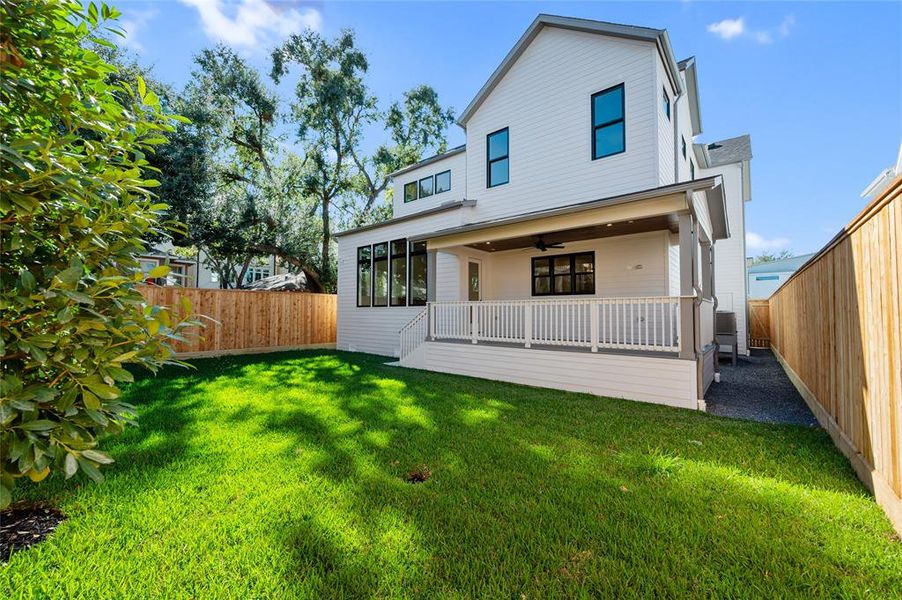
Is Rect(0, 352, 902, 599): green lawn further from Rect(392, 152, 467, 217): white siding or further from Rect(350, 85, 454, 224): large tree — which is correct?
Rect(350, 85, 454, 224): large tree

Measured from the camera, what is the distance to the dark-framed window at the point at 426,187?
13.0 m

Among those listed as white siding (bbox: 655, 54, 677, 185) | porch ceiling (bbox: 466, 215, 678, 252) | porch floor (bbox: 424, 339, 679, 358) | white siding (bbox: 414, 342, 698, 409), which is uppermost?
white siding (bbox: 655, 54, 677, 185)

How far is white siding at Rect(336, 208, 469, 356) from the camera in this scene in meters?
10.9

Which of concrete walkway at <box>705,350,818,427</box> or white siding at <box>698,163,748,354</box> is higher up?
white siding at <box>698,163,748,354</box>

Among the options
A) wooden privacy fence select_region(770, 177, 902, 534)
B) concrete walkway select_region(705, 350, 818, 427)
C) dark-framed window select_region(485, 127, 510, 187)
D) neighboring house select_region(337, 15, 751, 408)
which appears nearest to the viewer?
wooden privacy fence select_region(770, 177, 902, 534)

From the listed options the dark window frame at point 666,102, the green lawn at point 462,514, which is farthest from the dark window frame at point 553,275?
the green lawn at point 462,514

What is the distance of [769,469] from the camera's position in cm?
329

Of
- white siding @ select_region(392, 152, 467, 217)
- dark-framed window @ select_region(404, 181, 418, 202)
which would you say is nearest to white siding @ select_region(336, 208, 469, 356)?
white siding @ select_region(392, 152, 467, 217)

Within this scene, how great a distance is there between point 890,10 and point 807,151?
19355 mm

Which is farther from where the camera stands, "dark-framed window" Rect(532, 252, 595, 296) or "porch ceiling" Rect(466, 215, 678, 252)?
"dark-framed window" Rect(532, 252, 595, 296)

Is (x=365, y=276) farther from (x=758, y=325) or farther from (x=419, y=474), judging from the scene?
(x=758, y=325)

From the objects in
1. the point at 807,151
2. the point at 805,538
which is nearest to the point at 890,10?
the point at 805,538

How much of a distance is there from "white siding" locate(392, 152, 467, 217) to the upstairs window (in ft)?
0.39

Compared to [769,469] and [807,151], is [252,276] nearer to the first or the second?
[769,469]
